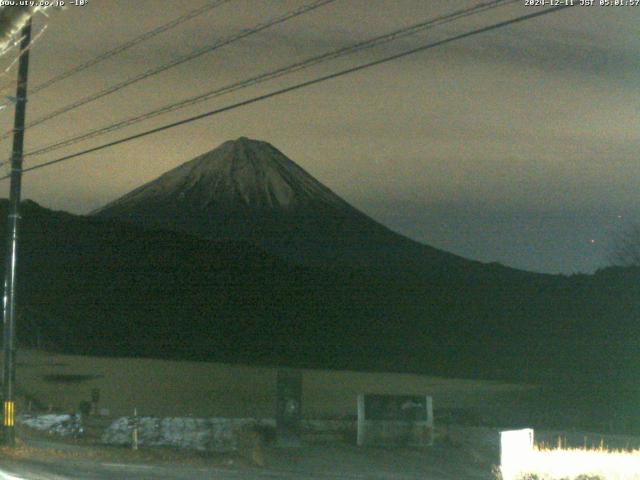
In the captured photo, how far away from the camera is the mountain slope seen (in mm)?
169000

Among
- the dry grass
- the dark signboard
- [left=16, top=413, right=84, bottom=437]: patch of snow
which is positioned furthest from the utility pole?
the dry grass

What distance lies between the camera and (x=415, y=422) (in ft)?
86.9

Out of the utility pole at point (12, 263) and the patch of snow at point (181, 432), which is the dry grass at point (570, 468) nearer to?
the utility pole at point (12, 263)

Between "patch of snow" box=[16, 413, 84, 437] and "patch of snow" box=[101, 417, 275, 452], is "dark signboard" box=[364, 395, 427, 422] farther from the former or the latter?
"patch of snow" box=[16, 413, 84, 437]

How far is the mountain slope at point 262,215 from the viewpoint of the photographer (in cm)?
16900

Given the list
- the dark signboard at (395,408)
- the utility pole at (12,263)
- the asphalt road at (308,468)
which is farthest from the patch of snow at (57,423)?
the dark signboard at (395,408)

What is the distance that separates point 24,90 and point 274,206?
17359 centimetres

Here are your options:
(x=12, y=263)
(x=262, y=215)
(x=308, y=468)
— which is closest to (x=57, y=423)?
(x=12, y=263)

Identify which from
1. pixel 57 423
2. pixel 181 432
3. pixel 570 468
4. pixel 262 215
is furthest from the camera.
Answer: pixel 262 215

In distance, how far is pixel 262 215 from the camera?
183875 millimetres

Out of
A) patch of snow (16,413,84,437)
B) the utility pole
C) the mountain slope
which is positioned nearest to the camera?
the utility pole

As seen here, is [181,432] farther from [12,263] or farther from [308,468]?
[12,263]

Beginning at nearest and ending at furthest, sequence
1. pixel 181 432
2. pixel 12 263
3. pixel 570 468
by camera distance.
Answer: pixel 570 468 < pixel 12 263 < pixel 181 432

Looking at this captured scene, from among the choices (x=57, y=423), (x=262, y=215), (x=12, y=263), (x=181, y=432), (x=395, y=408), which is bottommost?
(x=181, y=432)
